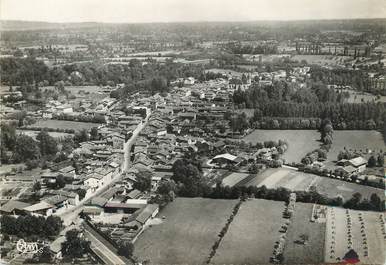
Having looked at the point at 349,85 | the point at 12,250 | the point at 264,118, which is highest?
the point at 349,85

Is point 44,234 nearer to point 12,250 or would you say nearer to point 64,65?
point 12,250

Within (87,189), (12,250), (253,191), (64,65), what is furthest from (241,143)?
(64,65)

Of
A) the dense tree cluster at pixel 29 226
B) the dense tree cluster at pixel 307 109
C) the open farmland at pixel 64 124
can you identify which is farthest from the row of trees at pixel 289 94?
the dense tree cluster at pixel 29 226

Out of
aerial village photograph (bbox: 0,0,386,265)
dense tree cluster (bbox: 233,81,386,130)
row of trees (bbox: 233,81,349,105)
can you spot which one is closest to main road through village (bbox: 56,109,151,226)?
aerial village photograph (bbox: 0,0,386,265)

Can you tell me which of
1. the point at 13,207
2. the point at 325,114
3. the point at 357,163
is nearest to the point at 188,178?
the point at 13,207

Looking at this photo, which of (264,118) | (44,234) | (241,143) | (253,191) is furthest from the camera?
(264,118)

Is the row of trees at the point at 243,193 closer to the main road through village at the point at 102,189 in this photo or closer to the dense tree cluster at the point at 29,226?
the main road through village at the point at 102,189

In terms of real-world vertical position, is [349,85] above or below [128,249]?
above

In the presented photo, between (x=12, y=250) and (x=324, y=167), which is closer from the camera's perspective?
(x=12, y=250)

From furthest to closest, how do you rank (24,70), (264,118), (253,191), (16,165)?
(24,70) < (264,118) < (16,165) < (253,191)
